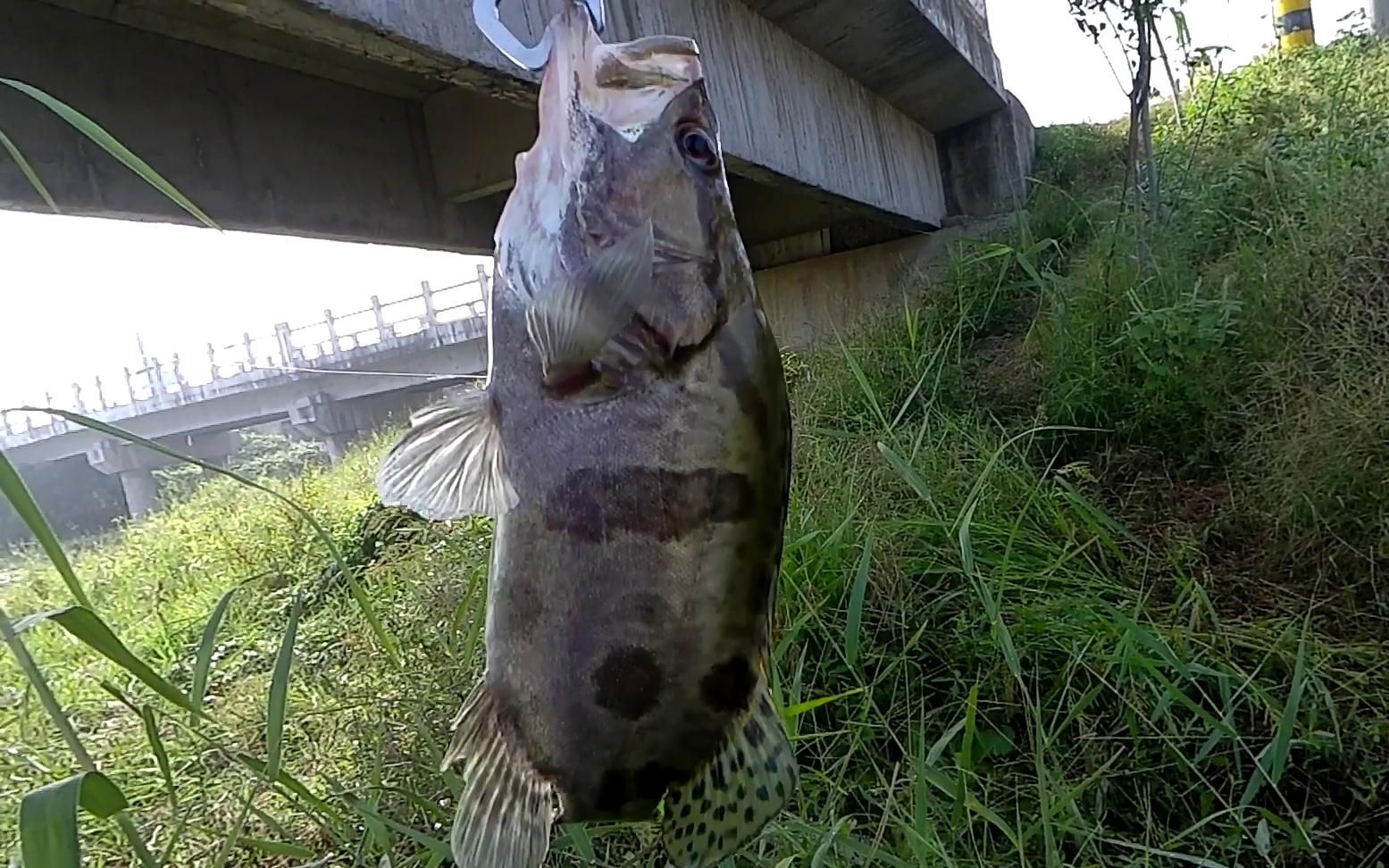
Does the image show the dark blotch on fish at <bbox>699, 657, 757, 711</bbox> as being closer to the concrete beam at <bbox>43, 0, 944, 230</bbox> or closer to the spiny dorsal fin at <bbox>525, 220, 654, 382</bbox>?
the spiny dorsal fin at <bbox>525, 220, 654, 382</bbox>

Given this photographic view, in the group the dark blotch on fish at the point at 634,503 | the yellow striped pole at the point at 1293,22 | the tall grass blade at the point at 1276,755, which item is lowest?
the tall grass blade at the point at 1276,755

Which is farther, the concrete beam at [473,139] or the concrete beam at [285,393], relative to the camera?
the concrete beam at [285,393]

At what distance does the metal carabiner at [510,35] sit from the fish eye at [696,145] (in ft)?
0.55

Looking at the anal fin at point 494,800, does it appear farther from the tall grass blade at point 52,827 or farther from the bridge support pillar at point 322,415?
the bridge support pillar at point 322,415

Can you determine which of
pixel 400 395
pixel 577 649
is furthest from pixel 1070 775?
pixel 400 395

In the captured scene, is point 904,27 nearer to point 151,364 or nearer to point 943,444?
point 943,444

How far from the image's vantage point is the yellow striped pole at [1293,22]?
29.0 ft

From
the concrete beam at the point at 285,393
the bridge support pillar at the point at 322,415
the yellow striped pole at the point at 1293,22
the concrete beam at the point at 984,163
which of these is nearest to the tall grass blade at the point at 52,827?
the concrete beam at the point at 984,163

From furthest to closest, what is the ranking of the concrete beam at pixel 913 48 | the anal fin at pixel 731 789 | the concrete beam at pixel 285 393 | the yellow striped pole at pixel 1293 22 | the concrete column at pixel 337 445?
the concrete beam at pixel 285 393 → the yellow striped pole at pixel 1293 22 → the concrete column at pixel 337 445 → the concrete beam at pixel 913 48 → the anal fin at pixel 731 789

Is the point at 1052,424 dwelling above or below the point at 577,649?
below

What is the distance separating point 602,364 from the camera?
107 centimetres

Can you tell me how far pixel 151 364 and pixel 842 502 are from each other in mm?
8347

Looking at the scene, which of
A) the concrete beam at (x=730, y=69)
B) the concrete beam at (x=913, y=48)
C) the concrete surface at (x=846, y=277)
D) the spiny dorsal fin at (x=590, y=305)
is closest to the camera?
the spiny dorsal fin at (x=590, y=305)

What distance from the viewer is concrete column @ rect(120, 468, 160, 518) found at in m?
5.90
